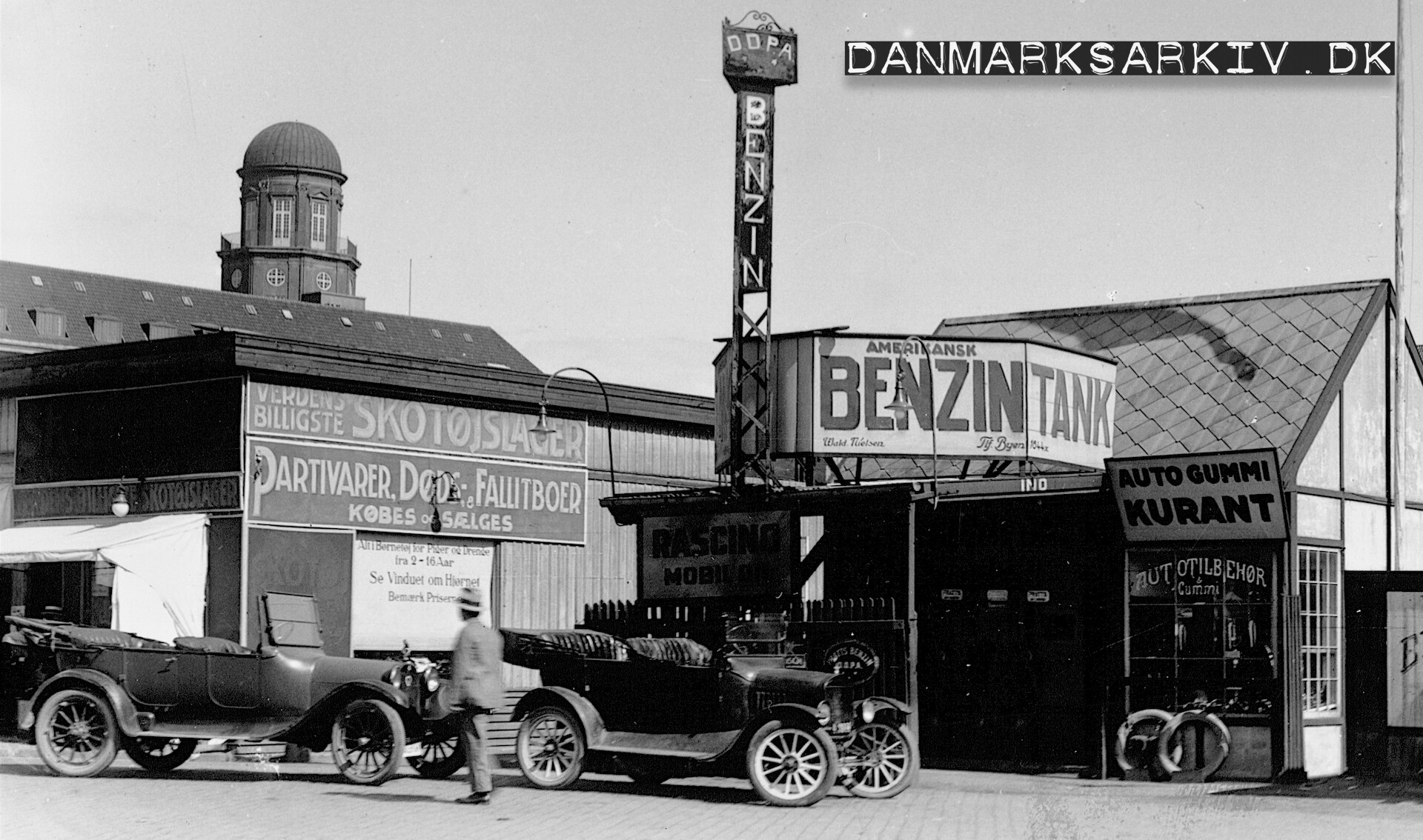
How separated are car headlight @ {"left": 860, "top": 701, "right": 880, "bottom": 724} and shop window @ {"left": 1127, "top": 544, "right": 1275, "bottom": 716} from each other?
4.36 metres

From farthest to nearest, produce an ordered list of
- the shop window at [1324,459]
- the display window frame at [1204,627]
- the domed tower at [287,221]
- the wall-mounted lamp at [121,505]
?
the domed tower at [287,221]
the wall-mounted lamp at [121,505]
the shop window at [1324,459]
the display window frame at [1204,627]

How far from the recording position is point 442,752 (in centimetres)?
1656

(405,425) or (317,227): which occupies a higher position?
(317,227)

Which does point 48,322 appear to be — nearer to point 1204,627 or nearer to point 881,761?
point 1204,627

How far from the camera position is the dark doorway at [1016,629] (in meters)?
19.2

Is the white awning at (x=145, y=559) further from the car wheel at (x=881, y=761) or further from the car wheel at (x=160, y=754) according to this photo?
the car wheel at (x=881, y=761)

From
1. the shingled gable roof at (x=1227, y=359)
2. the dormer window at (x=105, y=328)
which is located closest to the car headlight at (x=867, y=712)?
the shingled gable roof at (x=1227, y=359)

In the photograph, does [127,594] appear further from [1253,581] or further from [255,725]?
[1253,581]

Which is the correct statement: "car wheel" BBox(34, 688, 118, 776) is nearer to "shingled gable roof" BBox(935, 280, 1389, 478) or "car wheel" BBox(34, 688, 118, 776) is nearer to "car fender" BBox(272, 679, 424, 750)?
"car fender" BBox(272, 679, 424, 750)

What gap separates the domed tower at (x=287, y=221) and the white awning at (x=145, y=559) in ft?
278

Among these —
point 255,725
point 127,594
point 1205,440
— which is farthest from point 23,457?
point 1205,440

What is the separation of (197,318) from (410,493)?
2480 inches

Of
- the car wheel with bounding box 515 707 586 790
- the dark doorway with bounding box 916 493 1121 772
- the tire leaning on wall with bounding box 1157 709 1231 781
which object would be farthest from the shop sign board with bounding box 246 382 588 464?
the tire leaning on wall with bounding box 1157 709 1231 781

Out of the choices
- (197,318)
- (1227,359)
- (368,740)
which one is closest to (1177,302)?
(1227,359)
